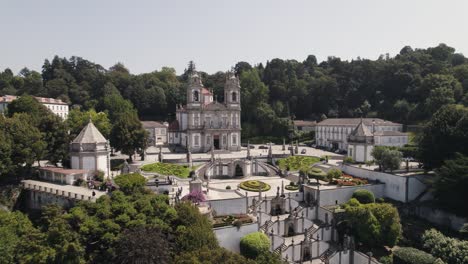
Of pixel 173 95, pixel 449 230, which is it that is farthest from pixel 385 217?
pixel 173 95

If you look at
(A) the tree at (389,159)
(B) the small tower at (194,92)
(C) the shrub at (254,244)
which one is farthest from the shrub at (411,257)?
(B) the small tower at (194,92)

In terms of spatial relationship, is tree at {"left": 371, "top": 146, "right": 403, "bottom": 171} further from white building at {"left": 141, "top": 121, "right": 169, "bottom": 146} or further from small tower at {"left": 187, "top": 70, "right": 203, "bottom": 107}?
white building at {"left": 141, "top": 121, "right": 169, "bottom": 146}

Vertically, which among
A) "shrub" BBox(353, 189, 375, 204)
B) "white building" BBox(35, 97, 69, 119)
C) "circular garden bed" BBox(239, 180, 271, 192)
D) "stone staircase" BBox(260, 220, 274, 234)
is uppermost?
"white building" BBox(35, 97, 69, 119)

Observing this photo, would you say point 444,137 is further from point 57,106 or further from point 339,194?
point 57,106

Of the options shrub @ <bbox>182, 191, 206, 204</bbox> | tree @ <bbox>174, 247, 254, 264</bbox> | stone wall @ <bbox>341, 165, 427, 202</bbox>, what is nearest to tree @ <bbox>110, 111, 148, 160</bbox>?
shrub @ <bbox>182, 191, 206, 204</bbox>

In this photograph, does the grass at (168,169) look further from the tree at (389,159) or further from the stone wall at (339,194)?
the tree at (389,159)
